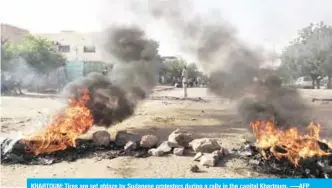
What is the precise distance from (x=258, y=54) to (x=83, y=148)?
6375mm

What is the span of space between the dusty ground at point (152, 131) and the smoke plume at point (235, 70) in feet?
3.46

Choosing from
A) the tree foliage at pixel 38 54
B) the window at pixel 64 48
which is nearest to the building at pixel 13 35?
the tree foliage at pixel 38 54

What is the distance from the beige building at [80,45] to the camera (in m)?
15.0

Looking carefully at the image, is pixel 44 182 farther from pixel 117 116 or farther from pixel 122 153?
pixel 117 116

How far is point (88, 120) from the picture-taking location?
10.4 meters

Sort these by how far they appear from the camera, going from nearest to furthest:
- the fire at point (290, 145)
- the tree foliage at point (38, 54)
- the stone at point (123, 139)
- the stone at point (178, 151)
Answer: the fire at point (290, 145) < the stone at point (178, 151) < the stone at point (123, 139) < the tree foliage at point (38, 54)

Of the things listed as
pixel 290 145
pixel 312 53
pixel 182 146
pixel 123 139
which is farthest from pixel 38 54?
pixel 290 145

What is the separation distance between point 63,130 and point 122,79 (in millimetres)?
3525

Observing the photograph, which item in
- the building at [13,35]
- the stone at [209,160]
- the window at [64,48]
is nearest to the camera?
the stone at [209,160]

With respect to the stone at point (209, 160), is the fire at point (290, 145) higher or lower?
higher

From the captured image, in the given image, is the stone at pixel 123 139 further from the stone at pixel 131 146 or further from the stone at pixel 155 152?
the stone at pixel 155 152

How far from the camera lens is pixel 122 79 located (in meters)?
12.4

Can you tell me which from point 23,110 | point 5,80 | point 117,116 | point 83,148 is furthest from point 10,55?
point 83,148
